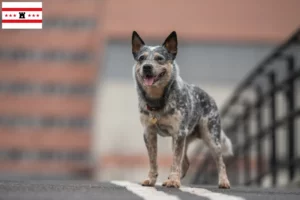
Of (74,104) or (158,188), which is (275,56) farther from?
(74,104)

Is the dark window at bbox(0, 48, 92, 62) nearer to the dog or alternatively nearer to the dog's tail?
the dog's tail

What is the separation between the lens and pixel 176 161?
22.0ft

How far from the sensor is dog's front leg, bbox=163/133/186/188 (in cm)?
668

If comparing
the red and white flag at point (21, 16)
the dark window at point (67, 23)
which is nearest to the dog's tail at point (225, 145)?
the red and white flag at point (21, 16)

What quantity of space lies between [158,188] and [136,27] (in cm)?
2909

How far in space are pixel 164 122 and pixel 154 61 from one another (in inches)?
23.6

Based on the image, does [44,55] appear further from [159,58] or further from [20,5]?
[159,58]

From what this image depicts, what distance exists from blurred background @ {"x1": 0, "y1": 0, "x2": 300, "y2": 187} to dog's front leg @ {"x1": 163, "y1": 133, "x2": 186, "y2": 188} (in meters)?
2.09

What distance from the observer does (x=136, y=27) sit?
3528 centimetres

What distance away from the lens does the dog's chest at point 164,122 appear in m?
6.70

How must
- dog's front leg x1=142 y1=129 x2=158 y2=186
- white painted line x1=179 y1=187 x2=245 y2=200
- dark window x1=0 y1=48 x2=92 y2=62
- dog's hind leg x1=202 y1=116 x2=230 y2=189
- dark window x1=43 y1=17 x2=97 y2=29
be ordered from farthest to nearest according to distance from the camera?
dark window x1=0 y1=48 x2=92 y2=62, dark window x1=43 y1=17 x2=97 y2=29, dog's hind leg x1=202 y1=116 x2=230 y2=189, dog's front leg x1=142 y1=129 x2=158 y2=186, white painted line x1=179 y1=187 x2=245 y2=200

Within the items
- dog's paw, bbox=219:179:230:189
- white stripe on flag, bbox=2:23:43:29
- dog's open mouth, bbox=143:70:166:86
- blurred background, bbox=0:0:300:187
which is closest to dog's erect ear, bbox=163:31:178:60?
dog's open mouth, bbox=143:70:166:86

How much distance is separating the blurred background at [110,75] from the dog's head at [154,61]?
2.37 metres

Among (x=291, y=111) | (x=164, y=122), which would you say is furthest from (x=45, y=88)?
(x=164, y=122)
